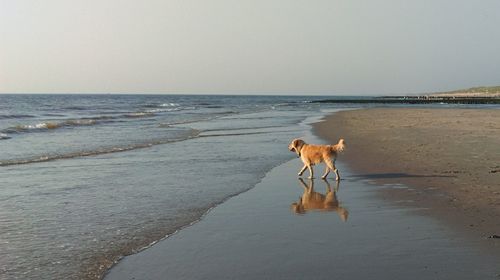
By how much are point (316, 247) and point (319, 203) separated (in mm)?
2506

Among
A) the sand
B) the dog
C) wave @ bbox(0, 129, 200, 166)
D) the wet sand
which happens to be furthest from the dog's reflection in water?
wave @ bbox(0, 129, 200, 166)

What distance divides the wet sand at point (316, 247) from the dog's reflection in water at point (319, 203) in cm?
3

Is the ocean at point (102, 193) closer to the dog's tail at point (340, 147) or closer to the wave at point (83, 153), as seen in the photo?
the wave at point (83, 153)

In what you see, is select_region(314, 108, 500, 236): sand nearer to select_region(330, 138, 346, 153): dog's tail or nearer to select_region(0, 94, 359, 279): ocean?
select_region(330, 138, 346, 153): dog's tail

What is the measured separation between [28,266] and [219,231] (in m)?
2.21

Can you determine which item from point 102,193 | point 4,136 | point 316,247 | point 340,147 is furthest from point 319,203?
point 4,136

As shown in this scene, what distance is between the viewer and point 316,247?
5.41 m

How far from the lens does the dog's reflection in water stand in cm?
729

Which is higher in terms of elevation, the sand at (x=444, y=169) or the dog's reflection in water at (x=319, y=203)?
the sand at (x=444, y=169)

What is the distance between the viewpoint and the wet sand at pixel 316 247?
15.3 ft

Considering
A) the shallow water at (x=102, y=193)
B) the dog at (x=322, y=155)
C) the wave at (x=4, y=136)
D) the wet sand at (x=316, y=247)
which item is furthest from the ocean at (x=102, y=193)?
the wave at (x=4, y=136)

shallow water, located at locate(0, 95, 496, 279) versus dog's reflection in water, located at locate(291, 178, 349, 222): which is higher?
dog's reflection in water, located at locate(291, 178, 349, 222)

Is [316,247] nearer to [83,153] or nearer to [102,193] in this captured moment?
[102,193]

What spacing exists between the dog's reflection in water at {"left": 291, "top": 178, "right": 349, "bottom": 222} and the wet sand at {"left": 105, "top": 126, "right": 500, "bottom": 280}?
0.03 m
